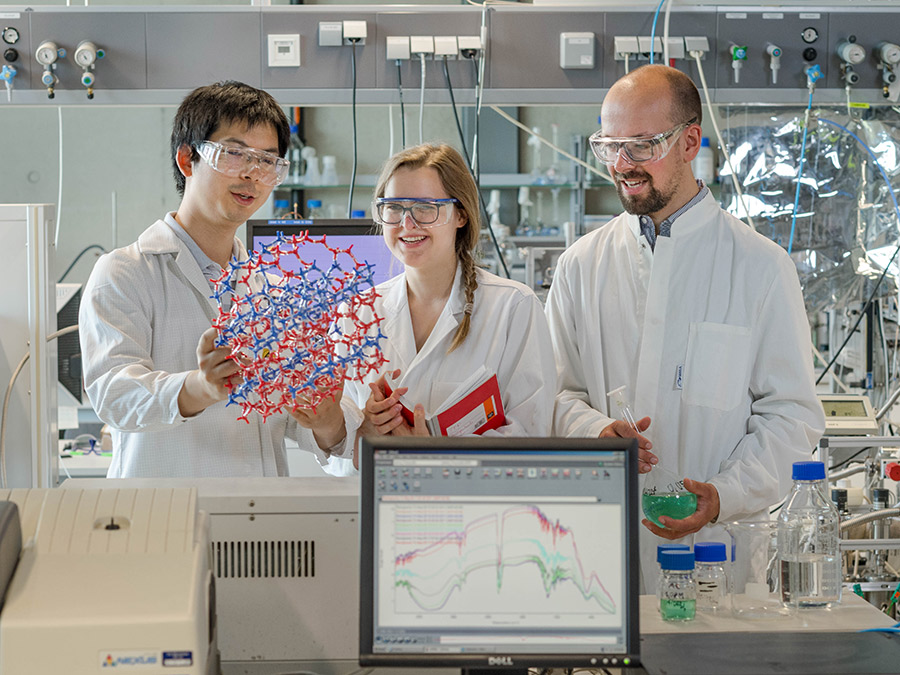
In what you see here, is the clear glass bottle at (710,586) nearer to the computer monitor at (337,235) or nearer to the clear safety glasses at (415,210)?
the clear safety glasses at (415,210)

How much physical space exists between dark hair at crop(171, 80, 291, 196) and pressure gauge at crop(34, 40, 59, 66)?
1271 millimetres

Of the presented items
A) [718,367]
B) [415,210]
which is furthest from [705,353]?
[415,210]

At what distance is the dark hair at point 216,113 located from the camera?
1.75m

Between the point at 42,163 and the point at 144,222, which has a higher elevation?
the point at 42,163

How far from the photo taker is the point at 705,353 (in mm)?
1907

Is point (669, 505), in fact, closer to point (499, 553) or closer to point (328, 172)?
point (499, 553)

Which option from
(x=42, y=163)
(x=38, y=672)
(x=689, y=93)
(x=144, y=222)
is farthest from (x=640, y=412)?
(x=42, y=163)

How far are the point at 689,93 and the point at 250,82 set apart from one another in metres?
1.48

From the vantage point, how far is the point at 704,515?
1.76m

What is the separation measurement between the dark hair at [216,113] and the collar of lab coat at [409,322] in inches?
16.1

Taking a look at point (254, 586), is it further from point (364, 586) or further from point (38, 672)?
point (38, 672)

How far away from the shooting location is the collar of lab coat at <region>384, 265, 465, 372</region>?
6.03 ft

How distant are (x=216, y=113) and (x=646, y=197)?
2.83 ft

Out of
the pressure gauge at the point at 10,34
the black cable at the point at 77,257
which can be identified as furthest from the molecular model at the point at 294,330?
the black cable at the point at 77,257
